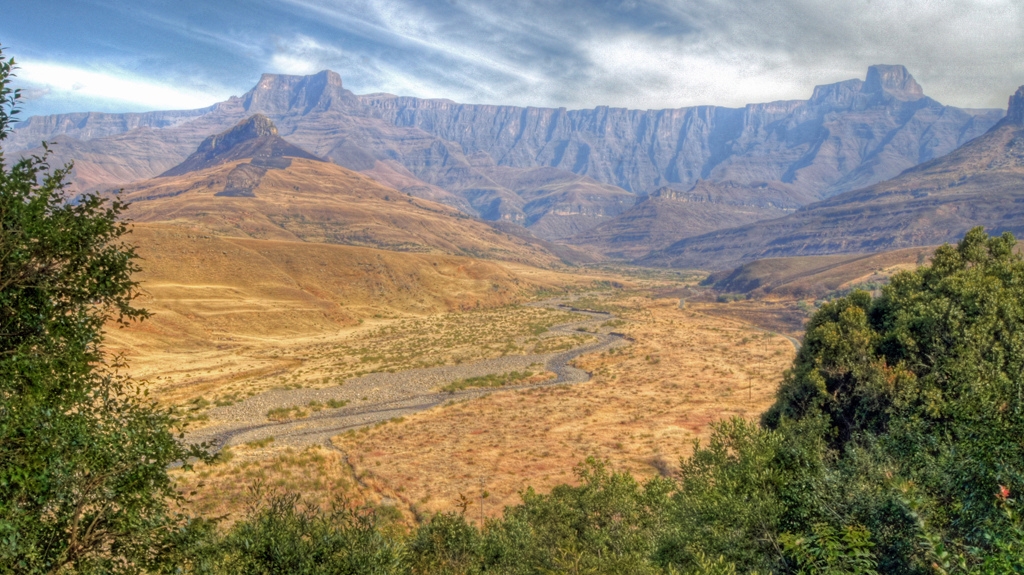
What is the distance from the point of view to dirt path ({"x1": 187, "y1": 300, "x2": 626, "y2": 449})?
45.4m

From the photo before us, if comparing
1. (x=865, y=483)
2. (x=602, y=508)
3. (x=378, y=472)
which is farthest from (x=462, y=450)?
A: (x=865, y=483)

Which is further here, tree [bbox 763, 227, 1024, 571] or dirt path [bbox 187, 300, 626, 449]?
dirt path [bbox 187, 300, 626, 449]

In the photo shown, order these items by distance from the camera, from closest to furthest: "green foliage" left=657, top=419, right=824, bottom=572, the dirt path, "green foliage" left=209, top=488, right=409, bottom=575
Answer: "green foliage" left=209, top=488, right=409, bottom=575, "green foliage" left=657, top=419, right=824, bottom=572, the dirt path

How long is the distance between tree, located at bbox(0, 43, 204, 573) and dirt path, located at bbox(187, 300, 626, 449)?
113 ft

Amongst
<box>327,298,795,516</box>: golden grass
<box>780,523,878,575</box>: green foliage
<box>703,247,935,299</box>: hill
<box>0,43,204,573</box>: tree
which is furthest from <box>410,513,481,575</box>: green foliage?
<box>703,247,935,299</box>: hill

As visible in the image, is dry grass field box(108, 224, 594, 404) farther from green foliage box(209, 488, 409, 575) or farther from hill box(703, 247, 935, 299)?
hill box(703, 247, 935, 299)

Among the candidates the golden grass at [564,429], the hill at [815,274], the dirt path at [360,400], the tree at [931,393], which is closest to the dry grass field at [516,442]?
the golden grass at [564,429]

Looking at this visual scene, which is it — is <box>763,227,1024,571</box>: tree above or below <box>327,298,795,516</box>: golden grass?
above

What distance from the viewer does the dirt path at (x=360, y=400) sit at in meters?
45.4

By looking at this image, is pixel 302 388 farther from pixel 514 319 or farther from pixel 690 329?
pixel 690 329

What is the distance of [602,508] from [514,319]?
9493 centimetres

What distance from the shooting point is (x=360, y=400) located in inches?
2228

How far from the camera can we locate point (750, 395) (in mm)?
59125

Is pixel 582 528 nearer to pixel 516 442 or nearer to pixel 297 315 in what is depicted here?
pixel 516 442
